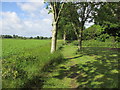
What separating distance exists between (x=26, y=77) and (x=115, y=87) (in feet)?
13.0

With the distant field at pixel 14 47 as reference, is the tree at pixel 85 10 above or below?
above

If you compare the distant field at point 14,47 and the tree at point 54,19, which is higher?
the tree at point 54,19

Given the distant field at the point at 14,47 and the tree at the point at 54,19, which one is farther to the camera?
the distant field at the point at 14,47

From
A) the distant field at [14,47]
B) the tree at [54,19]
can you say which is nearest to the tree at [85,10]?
the tree at [54,19]

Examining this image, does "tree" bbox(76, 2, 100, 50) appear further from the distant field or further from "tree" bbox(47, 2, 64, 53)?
the distant field

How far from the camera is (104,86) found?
14.3 feet

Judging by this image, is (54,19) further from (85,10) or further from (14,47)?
(14,47)

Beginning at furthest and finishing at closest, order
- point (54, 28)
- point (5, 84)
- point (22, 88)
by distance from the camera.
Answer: point (54, 28) < point (22, 88) < point (5, 84)

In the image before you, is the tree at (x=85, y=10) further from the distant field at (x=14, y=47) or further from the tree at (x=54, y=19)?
the distant field at (x=14, y=47)

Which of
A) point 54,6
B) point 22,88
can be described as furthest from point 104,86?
point 54,6

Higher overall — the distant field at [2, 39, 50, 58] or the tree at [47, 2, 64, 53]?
the tree at [47, 2, 64, 53]

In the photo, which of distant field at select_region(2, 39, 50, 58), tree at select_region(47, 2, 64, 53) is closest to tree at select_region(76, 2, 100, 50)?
tree at select_region(47, 2, 64, 53)

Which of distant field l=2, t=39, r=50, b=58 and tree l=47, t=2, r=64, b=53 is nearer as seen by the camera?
tree l=47, t=2, r=64, b=53

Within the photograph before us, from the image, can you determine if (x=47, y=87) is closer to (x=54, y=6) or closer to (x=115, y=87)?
(x=115, y=87)
